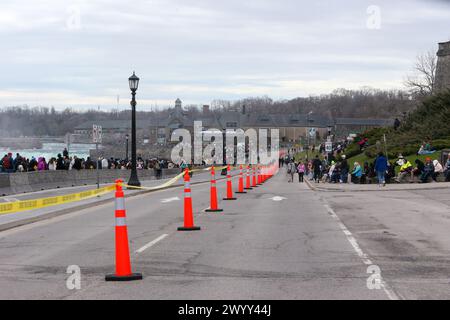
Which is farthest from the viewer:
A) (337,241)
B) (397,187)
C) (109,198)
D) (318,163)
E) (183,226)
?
(318,163)

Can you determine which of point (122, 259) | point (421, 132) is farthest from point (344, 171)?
point (122, 259)

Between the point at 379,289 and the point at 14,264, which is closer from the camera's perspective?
the point at 379,289

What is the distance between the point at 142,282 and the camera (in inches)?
394

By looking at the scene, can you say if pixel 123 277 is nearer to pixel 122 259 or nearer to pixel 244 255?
pixel 122 259

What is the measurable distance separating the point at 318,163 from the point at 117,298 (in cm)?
4114

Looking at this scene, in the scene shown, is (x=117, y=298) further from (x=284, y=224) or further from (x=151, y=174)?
(x=151, y=174)

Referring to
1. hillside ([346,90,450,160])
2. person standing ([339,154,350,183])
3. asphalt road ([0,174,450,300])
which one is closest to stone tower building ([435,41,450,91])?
hillside ([346,90,450,160])

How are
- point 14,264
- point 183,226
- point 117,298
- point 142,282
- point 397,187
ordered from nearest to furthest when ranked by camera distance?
point 117,298, point 142,282, point 14,264, point 183,226, point 397,187

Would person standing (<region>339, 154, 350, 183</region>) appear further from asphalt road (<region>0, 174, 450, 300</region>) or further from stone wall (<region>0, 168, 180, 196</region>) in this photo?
asphalt road (<region>0, 174, 450, 300</region>)

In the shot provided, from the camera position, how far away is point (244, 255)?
12.5 metres

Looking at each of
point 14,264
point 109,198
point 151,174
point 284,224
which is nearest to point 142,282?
point 14,264

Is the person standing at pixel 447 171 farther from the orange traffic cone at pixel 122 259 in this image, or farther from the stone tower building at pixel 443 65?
the stone tower building at pixel 443 65

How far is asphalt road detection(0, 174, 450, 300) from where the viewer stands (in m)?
9.38
